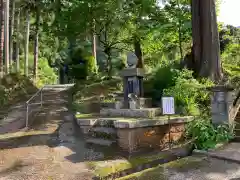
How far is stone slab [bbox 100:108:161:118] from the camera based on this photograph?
24.0 feet

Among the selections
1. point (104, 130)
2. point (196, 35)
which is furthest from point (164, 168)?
point (196, 35)

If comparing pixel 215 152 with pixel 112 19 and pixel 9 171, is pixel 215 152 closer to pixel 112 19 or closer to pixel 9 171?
pixel 9 171

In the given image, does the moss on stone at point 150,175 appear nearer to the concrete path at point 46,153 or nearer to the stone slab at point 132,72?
the concrete path at point 46,153

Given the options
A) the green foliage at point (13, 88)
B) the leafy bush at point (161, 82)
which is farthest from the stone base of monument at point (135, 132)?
the green foliage at point (13, 88)

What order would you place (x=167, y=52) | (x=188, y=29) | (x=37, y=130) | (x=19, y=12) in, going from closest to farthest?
(x=37, y=130) < (x=188, y=29) < (x=167, y=52) < (x=19, y=12)

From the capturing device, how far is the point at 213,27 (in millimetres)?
11023

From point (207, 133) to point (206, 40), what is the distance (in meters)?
5.74

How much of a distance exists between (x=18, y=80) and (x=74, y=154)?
10944 millimetres

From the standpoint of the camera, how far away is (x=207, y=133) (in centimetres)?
633

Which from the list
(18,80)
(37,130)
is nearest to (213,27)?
(37,130)

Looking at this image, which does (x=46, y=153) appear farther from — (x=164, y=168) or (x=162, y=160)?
(x=164, y=168)

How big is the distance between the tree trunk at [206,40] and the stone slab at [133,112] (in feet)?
13.0

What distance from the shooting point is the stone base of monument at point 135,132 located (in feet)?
20.5

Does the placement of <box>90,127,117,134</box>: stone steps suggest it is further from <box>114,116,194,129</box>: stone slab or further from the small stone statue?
the small stone statue
